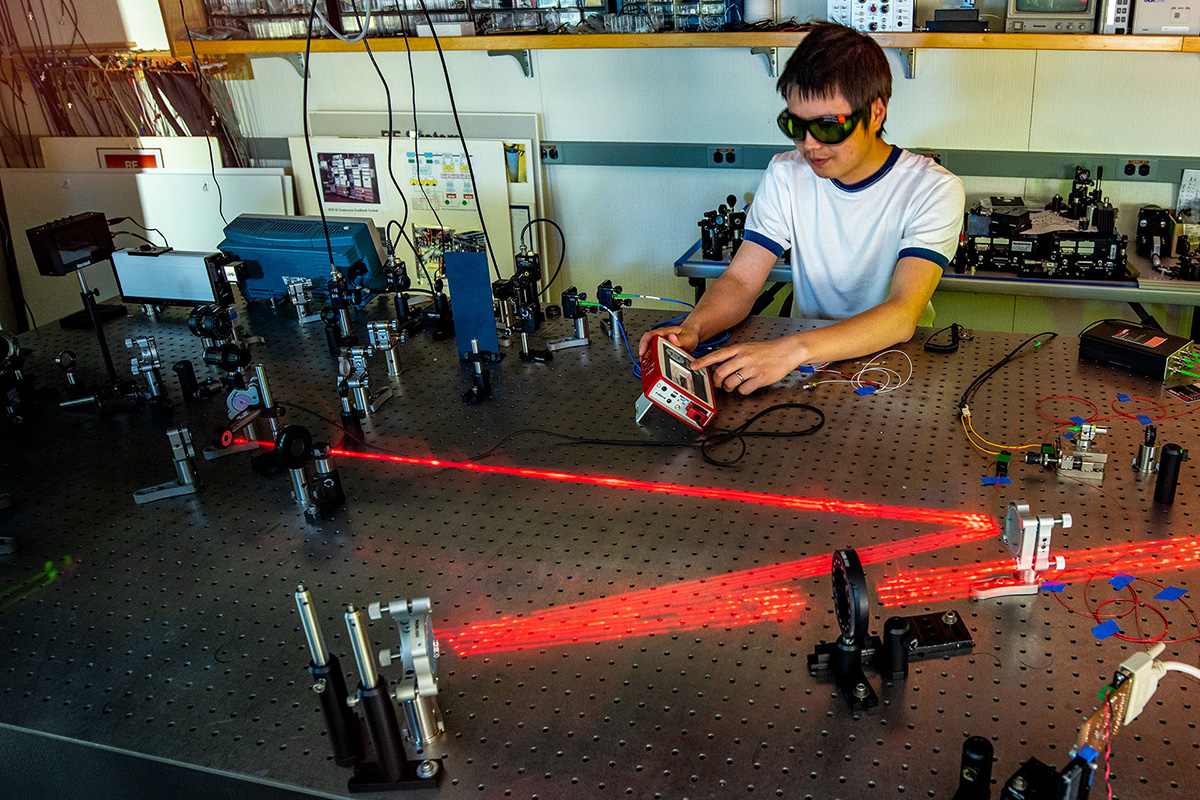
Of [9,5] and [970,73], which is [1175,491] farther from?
[9,5]

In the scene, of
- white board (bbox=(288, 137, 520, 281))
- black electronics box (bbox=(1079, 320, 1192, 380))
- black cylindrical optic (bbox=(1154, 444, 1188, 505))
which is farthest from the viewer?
white board (bbox=(288, 137, 520, 281))

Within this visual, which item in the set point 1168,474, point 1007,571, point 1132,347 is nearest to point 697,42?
point 1132,347

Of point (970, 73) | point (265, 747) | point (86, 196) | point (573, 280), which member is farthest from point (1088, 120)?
point (86, 196)

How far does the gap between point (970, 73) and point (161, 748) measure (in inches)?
125

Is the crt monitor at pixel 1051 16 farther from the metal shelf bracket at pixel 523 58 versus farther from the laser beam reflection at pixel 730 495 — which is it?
the laser beam reflection at pixel 730 495

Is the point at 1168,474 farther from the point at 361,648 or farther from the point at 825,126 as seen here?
the point at 361,648

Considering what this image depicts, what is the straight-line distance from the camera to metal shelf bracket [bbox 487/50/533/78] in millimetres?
3604

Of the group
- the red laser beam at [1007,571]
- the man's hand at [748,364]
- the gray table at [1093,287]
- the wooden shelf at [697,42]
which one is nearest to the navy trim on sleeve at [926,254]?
the man's hand at [748,364]

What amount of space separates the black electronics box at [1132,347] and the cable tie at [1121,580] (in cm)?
67

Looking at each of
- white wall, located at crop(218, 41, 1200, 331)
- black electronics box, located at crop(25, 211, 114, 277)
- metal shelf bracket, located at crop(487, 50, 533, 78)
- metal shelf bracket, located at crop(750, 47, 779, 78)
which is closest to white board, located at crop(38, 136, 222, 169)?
white wall, located at crop(218, 41, 1200, 331)

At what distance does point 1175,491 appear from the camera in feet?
4.52

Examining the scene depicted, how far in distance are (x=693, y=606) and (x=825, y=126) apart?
1184 millimetres

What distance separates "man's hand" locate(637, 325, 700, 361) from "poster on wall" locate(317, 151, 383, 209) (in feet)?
7.49

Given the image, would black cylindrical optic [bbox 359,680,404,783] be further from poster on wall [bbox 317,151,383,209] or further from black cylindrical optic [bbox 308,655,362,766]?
poster on wall [bbox 317,151,383,209]
